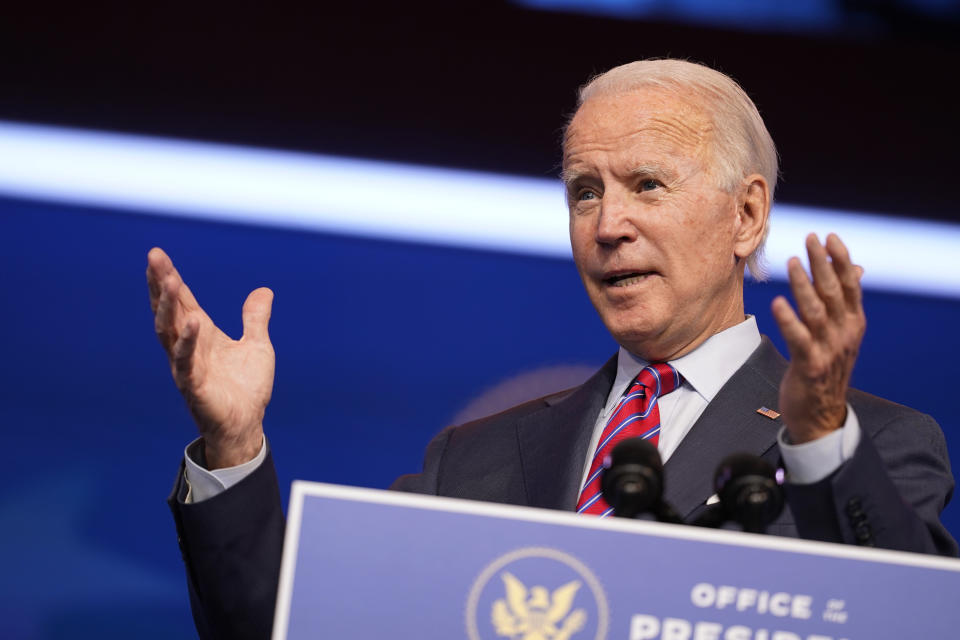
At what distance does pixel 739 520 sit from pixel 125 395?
2581 millimetres

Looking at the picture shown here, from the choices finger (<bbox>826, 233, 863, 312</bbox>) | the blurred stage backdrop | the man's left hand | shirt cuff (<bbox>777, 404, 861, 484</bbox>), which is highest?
the blurred stage backdrop

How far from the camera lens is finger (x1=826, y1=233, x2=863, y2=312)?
125 centimetres

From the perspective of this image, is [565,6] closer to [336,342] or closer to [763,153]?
[336,342]

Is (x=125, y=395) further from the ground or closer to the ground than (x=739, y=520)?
further from the ground

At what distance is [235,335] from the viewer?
335 centimetres

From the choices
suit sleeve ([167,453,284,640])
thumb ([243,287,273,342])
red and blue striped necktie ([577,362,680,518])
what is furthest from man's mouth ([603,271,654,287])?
suit sleeve ([167,453,284,640])

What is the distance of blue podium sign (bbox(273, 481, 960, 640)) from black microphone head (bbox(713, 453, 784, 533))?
118 millimetres

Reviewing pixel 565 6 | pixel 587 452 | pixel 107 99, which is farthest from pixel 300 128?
pixel 587 452

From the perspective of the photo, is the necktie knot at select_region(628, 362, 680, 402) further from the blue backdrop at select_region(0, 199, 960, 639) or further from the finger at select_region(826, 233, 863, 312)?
the blue backdrop at select_region(0, 199, 960, 639)

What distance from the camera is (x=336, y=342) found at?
11.1 ft

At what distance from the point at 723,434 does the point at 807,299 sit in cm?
49

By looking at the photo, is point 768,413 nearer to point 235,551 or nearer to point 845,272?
point 845,272

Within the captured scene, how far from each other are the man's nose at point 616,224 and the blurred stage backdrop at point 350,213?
56.9 inches

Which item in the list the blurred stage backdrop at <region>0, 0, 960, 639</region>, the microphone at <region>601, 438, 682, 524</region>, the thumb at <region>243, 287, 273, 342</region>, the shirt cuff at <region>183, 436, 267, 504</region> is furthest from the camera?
the blurred stage backdrop at <region>0, 0, 960, 639</region>
